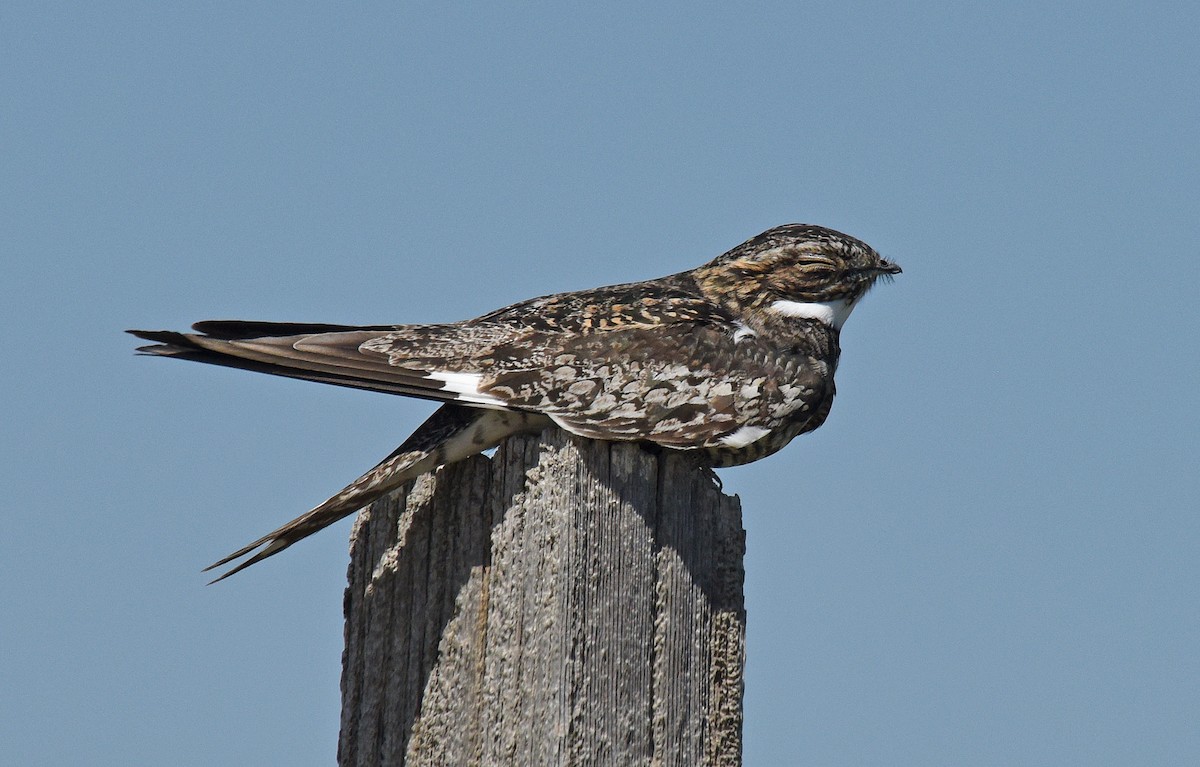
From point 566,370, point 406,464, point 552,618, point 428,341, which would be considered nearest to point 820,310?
point 566,370

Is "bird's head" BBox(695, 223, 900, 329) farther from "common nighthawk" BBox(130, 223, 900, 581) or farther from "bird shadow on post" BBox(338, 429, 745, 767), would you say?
"bird shadow on post" BBox(338, 429, 745, 767)

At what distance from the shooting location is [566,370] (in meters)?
5.03

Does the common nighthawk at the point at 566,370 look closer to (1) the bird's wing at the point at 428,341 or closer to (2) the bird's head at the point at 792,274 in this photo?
(1) the bird's wing at the point at 428,341

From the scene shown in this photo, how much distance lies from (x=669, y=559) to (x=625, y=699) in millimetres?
452

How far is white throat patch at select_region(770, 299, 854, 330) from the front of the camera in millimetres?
6293

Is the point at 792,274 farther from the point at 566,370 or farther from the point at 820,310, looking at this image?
the point at 566,370

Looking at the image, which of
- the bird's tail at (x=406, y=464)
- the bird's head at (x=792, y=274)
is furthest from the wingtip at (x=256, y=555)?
the bird's head at (x=792, y=274)

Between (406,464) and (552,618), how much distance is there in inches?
40.8

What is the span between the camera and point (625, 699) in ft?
13.1

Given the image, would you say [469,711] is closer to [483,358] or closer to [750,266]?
[483,358]

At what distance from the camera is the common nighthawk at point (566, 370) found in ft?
15.5

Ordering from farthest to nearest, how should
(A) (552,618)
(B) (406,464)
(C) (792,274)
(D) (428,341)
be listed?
(C) (792,274) < (D) (428,341) < (B) (406,464) < (A) (552,618)

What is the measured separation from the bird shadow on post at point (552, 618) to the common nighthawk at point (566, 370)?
25cm

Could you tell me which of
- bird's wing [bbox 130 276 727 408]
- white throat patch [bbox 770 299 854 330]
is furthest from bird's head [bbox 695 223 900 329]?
bird's wing [bbox 130 276 727 408]
